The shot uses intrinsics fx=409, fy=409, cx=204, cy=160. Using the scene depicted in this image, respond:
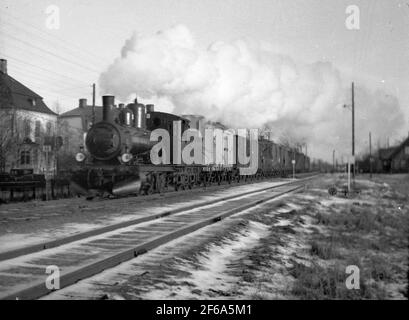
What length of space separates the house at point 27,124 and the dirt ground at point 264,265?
74.5ft

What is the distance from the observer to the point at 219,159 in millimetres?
27250

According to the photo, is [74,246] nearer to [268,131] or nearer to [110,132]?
[110,132]

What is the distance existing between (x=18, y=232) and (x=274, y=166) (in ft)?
123

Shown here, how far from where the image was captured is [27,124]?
4009 centimetres

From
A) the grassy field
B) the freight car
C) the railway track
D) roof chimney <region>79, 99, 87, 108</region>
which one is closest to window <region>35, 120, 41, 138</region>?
roof chimney <region>79, 99, 87, 108</region>

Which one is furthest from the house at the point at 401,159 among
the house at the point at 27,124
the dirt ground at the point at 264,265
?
the dirt ground at the point at 264,265

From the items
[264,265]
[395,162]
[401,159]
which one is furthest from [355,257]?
[395,162]

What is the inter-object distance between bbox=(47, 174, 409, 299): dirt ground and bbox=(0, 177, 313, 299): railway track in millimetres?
190

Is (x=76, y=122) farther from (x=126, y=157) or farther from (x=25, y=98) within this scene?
(x=126, y=157)

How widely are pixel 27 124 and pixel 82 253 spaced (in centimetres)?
3670

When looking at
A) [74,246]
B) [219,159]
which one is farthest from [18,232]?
[219,159]

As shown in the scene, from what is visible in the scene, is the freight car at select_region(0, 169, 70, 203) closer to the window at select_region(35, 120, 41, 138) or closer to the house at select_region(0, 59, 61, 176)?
the house at select_region(0, 59, 61, 176)

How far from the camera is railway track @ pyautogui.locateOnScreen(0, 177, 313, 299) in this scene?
17.3 ft

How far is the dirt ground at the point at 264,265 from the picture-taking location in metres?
5.23
